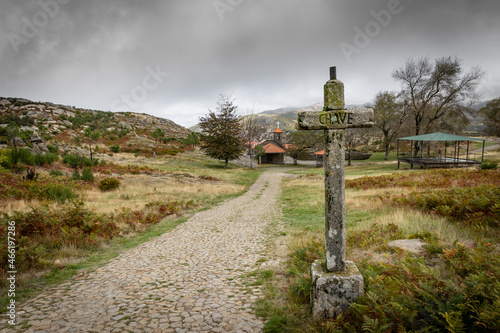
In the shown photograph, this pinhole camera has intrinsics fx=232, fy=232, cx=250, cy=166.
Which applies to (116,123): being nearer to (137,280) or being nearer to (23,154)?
(23,154)

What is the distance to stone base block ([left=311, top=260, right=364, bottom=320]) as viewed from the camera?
3080mm

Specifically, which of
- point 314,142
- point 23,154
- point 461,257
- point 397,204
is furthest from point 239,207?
point 314,142

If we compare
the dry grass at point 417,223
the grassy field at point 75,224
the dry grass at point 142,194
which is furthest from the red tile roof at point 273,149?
the dry grass at point 417,223

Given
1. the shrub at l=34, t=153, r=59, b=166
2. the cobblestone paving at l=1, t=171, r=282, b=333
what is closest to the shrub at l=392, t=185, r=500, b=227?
the cobblestone paving at l=1, t=171, r=282, b=333

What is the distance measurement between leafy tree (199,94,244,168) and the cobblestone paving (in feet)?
88.3

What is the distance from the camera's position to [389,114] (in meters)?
41.0

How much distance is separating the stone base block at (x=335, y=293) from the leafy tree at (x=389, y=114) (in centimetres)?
Answer: 4196

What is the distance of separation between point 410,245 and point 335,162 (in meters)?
3.18

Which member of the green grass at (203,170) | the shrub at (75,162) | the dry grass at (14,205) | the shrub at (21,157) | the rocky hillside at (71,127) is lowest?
the green grass at (203,170)

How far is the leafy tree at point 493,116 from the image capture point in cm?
4516

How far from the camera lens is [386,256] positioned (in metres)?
4.39

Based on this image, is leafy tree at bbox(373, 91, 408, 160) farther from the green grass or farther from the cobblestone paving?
the cobblestone paving

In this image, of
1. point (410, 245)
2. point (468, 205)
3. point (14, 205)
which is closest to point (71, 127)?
point (14, 205)

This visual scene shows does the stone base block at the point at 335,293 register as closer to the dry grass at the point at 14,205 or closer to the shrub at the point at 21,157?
the dry grass at the point at 14,205
